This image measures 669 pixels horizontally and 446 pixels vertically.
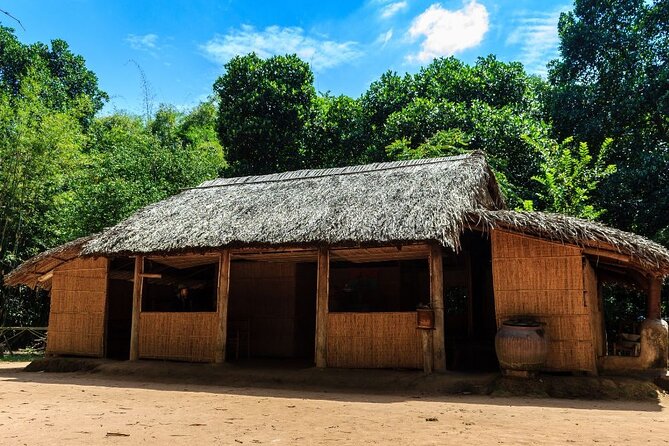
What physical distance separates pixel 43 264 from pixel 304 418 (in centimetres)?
730

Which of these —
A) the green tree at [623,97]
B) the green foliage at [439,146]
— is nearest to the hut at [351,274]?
the green foliage at [439,146]

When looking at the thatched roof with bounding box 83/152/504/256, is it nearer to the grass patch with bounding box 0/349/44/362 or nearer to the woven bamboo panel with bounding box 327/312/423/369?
the woven bamboo panel with bounding box 327/312/423/369

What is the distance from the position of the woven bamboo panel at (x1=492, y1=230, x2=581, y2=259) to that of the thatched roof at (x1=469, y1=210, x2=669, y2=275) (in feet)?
0.51

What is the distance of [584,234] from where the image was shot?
671cm

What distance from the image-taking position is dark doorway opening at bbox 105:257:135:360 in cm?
1027

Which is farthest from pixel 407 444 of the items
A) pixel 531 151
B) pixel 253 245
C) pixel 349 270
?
pixel 531 151

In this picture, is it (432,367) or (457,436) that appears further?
(432,367)

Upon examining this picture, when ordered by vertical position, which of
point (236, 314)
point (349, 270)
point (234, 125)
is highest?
point (234, 125)

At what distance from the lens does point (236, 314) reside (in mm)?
10883

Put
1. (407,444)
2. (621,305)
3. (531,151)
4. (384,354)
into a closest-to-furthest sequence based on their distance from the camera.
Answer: (407,444) < (384,354) < (621,305) < (531,151)

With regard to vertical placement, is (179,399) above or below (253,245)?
below

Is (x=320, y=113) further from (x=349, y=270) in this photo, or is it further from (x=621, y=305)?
(x=621, y=305)

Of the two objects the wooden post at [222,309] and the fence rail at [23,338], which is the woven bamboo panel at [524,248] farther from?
the fence rail at [23,338]

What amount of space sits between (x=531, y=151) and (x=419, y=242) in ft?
27.2
